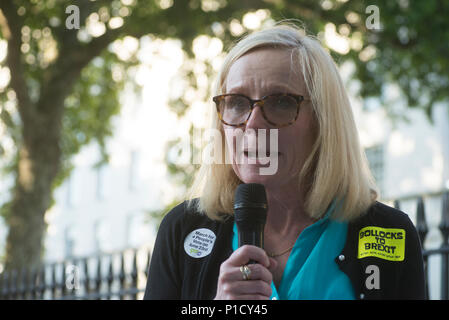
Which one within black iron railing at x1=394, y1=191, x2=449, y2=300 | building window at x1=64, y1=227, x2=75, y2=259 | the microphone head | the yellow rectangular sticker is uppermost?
building window at x1=64, y1=227, x2=75, y2=259

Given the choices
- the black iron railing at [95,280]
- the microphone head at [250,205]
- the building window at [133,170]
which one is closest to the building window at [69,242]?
the building window at [133,170]

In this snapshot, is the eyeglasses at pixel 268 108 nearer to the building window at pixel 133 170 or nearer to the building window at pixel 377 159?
the building window at pixel 377 159

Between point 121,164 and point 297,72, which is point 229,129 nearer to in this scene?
point 297,72

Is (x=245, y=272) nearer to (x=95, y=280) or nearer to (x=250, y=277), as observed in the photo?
(x=250, y=277)

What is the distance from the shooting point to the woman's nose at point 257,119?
2.19m

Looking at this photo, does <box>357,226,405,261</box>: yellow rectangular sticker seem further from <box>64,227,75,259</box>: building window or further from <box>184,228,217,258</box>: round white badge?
<box>64,227,75,259</box>: building window

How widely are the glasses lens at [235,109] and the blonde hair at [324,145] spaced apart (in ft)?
0.59

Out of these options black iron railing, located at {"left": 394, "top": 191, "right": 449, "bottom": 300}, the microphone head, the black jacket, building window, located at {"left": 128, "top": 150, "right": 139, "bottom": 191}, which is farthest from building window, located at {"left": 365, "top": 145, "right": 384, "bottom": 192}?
the microphone head

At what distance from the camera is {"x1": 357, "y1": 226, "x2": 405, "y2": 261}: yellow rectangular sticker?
2.17m

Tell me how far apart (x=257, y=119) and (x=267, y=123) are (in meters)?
0.04

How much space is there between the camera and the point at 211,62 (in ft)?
38.3

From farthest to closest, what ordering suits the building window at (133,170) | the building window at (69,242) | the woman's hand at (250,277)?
the building window at (69,242)
the building window at (133,170)
the woman's hand at (250,277)

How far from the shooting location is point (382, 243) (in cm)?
220

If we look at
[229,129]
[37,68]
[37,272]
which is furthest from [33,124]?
[229,129]
